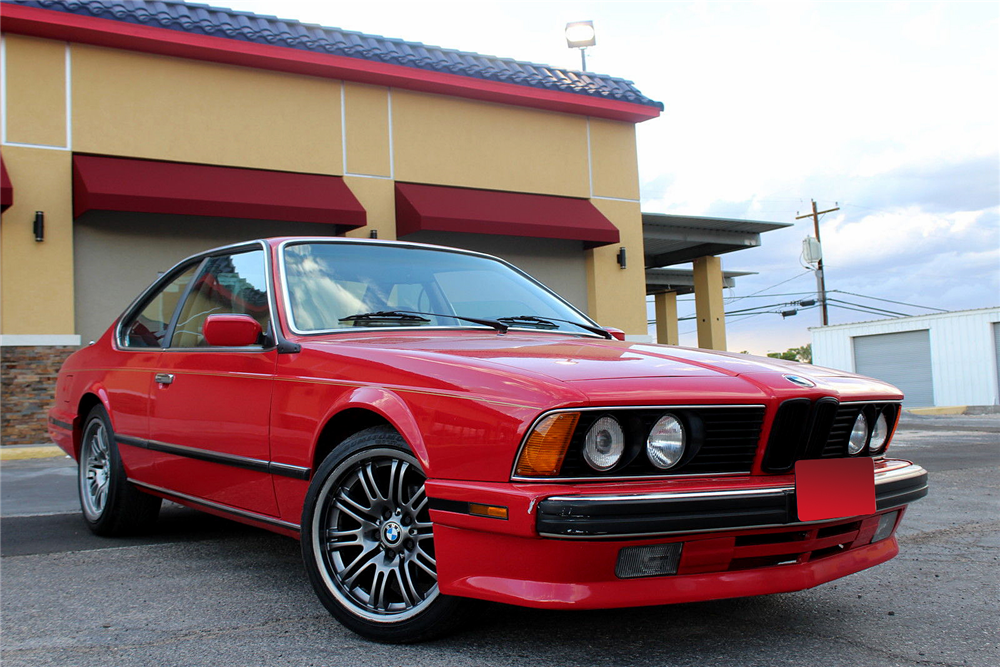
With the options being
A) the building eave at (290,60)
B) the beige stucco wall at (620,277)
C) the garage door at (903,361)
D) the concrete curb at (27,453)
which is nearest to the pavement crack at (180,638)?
the concrete curb at (27,453)

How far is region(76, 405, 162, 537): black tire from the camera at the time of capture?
171 inches

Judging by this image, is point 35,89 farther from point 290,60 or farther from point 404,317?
point 404,317

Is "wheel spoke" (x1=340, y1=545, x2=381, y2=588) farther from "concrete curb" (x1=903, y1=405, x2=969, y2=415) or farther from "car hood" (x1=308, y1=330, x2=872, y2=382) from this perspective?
"concrete curb" (x1=903, y1=405, x2=969, y2=415)

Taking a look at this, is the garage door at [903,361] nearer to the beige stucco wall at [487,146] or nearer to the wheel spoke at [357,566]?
the beige stucco wall at [487,146]

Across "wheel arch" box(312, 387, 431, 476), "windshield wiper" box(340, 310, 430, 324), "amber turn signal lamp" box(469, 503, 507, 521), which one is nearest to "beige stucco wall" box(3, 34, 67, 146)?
"windshield wiper" box(340, 310, 430, 324)

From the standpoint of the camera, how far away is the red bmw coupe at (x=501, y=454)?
228cm

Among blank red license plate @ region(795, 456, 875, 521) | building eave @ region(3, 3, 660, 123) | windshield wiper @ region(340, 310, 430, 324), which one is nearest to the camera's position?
blank red license plate @ region(795, 456, 875, 521)

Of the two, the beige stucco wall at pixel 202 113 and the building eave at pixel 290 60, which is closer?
the building eave at pixel 290 60

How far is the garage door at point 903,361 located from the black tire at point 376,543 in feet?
86.1

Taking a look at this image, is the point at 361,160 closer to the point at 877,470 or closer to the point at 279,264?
the point at 279,264

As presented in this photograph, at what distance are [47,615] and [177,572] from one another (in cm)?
69

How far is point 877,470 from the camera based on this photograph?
2818 mm

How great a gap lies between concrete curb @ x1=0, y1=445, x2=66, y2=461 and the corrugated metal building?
2368 cm

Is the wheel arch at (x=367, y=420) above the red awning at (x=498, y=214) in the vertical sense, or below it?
below
